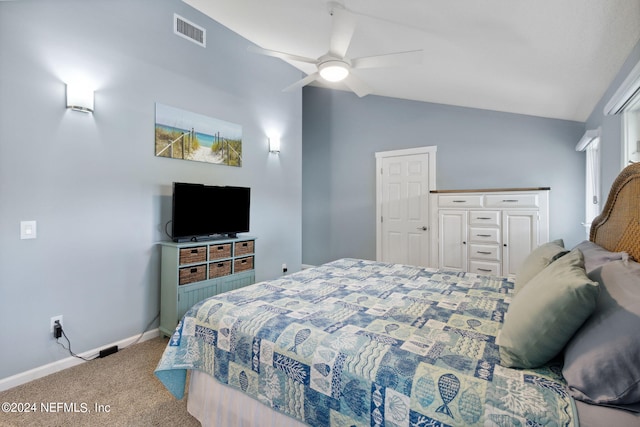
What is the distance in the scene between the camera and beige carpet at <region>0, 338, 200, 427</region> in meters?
1.74

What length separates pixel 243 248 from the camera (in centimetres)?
329

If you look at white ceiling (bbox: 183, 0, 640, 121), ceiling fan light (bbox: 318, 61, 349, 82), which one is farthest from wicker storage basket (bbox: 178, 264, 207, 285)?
white ceiling (bbox: 183, 0, 640, 121)

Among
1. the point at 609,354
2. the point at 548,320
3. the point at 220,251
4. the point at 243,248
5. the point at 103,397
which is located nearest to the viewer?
the point at 609,354

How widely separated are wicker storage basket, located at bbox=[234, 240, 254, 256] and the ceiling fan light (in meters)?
1.87

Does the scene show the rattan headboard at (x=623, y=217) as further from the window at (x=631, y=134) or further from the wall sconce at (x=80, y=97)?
the wall sconce at (x=80, y=97)

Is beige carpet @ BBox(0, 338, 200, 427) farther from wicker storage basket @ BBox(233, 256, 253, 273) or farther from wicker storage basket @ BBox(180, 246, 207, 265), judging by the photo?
wicker storage basket @ BBox(233, 256, 253, 273)

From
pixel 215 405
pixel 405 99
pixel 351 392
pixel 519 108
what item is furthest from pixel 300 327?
pixel 405 99

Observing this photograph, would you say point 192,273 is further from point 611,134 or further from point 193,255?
point 611,134

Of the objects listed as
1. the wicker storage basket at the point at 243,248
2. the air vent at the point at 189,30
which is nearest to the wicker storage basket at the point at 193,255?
the wicker storage basket at the point at 243,248

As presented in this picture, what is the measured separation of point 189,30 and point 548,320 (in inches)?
Answer: 148

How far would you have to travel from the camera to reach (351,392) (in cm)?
110

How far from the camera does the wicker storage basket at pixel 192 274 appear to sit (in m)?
2.73

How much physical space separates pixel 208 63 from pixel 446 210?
330cm

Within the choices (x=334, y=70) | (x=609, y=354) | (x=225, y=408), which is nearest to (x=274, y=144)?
(x=334, y=70)
